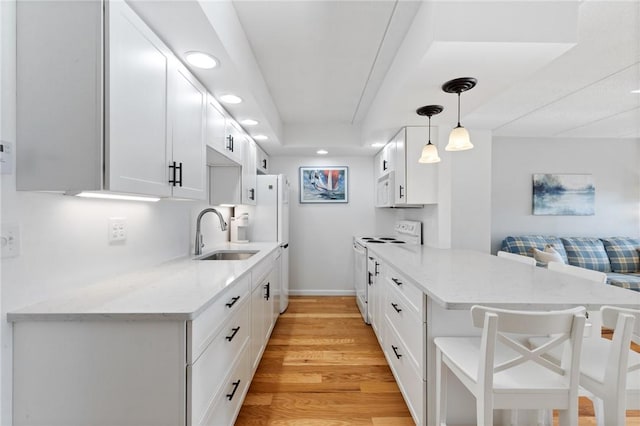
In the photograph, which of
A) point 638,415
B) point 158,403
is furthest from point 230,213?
point 638,415

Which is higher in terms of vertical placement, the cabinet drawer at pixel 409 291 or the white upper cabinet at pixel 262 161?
the white upper cabinet at pixel 262 161

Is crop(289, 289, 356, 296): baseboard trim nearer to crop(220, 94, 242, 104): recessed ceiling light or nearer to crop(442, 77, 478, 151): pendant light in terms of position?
crop(442, 77, 478, 151): pendant light

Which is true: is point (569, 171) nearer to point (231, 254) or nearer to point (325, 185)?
point (325, 185)

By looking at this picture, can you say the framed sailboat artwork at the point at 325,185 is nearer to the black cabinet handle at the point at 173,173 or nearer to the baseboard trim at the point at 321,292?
the baseboard trim at the point at 321,292

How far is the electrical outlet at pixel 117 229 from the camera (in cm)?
143

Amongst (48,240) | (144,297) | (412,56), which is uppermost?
(412,56)

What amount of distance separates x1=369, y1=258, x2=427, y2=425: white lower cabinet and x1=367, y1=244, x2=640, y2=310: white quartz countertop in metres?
0.14

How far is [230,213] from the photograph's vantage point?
10.9ft

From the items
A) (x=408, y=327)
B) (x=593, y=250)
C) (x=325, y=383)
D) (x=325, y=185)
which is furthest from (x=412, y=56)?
(x=593, y=250)

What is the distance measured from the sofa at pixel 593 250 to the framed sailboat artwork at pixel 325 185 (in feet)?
7.75

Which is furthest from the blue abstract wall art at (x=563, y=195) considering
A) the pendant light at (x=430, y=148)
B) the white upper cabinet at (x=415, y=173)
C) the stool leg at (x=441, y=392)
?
the stool leg at (x=441, y=392)

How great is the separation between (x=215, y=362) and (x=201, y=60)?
1.55 metres

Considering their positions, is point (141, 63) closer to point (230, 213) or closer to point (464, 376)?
point (464, 376)

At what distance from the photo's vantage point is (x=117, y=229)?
1.47m
